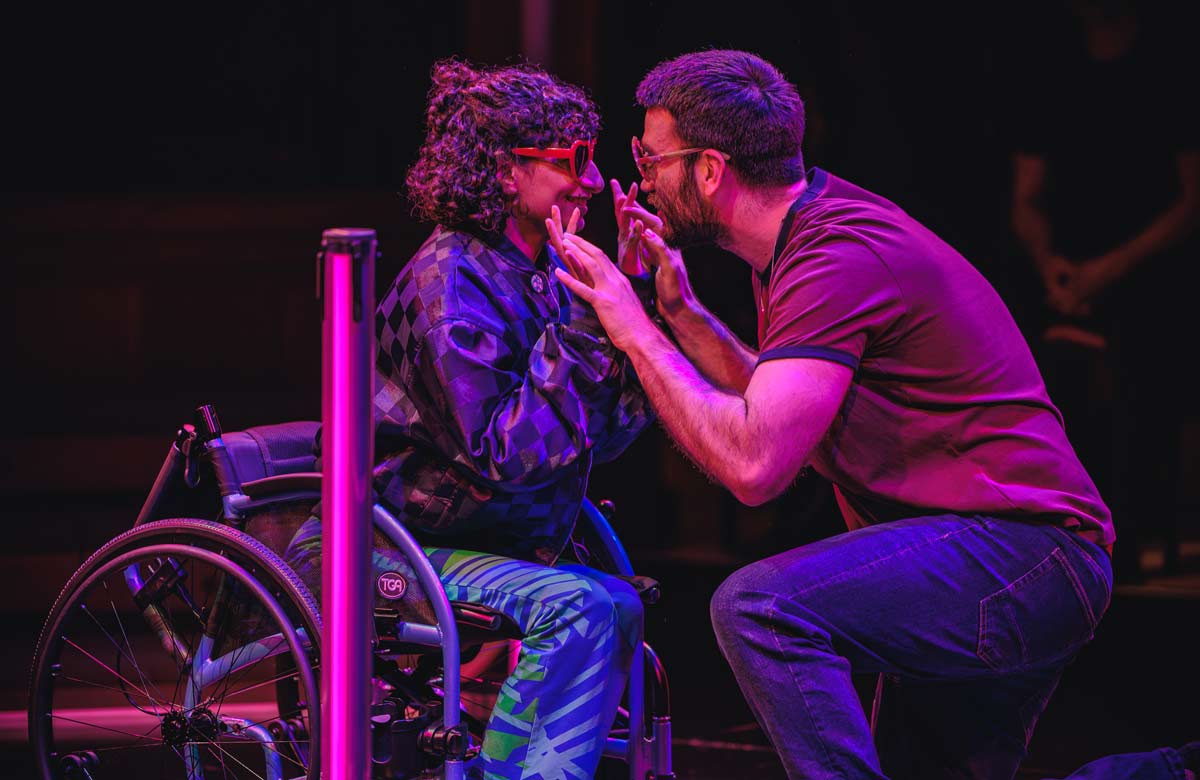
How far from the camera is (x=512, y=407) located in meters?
2.17

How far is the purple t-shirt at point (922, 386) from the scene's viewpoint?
198 cm

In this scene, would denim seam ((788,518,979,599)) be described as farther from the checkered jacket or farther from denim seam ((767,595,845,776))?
the checkered jacket

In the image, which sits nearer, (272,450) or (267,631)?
(267,631)

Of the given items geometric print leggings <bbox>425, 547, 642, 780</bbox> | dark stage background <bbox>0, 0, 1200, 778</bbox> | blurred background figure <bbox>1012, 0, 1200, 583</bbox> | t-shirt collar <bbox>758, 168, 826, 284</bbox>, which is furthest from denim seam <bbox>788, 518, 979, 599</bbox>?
blurred background figure <bbox>1012, 0, 1200, 583</bbox>

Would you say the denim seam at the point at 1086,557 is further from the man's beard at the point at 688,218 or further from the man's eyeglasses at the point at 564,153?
the man's eyeglasses at the point at 564,153

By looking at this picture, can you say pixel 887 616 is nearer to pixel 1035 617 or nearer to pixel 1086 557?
pixel 1035 617

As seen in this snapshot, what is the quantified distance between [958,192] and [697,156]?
2.66m

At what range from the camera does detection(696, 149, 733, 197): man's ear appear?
223 cm

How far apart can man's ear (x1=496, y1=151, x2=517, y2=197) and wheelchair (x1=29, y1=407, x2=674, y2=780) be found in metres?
0.57

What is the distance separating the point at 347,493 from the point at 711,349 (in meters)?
0.94

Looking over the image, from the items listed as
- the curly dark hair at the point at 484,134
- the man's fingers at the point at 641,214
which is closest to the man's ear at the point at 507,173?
the curly dark hair at the point at 484,134

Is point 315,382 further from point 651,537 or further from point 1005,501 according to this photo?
point 1005,501

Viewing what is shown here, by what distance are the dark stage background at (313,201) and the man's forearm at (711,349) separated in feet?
4.94

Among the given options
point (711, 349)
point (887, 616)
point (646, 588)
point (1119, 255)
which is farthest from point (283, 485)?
point (1119, 255)
